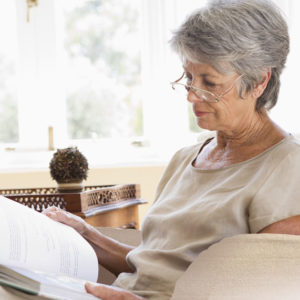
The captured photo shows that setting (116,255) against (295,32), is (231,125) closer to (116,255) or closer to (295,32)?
(116,255)

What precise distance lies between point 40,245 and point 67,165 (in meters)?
1.11

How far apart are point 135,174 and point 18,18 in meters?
1.24

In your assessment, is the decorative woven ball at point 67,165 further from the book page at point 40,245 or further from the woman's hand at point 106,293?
the woman's hand at point 106,293

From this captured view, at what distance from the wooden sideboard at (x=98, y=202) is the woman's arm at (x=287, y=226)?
3.62 feet

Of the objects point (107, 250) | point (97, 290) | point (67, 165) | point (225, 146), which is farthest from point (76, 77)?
point (97, 290)

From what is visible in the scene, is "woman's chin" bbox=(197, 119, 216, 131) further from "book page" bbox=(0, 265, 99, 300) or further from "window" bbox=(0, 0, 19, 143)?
"window" bbox=(0, 0, 19, 143)

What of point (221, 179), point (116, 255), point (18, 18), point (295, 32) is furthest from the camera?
point (18, 18)

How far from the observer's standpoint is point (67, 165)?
7.73 ft

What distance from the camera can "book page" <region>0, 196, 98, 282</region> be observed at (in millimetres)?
1187

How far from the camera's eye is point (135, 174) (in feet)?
12.0

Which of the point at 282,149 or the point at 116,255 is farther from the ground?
the point at 282,149

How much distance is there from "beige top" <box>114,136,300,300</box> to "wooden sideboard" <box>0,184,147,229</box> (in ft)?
2.29

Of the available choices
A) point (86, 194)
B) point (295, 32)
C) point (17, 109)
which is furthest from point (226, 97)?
point (17, 109)

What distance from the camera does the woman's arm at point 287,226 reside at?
1.17 metres
